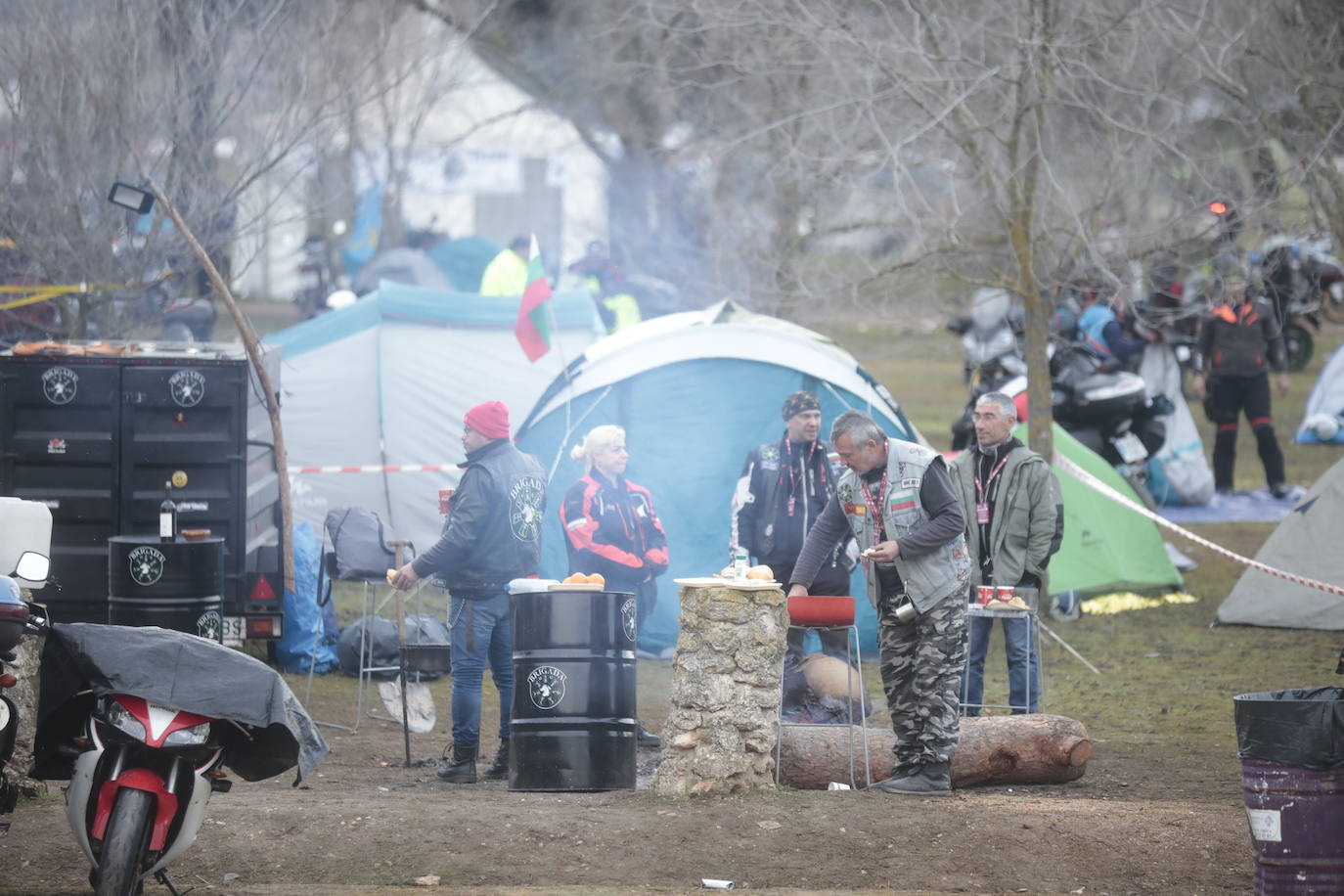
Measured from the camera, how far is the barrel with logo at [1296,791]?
5543mm

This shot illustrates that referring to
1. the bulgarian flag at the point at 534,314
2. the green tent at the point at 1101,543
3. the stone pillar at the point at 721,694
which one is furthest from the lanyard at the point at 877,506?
the green tent at the point at 1101,543

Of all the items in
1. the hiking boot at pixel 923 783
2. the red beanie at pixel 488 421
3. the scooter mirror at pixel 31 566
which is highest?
the red beanie at pixel 488 421

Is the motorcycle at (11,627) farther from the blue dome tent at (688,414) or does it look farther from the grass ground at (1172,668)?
the blue dome tent at (688,414)

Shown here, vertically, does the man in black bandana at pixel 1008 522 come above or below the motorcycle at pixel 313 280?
below

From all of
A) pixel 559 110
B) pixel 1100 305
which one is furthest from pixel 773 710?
pixel 559 110

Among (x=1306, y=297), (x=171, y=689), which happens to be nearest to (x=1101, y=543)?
(x=171, y=689)

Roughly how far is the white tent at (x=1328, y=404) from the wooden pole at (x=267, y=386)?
40.6ft

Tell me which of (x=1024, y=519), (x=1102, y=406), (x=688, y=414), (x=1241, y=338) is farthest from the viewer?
(x=1241, y=338)

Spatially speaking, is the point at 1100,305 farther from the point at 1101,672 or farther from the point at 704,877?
the point at 704,877

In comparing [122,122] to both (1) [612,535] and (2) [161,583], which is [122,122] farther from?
(1) [612,535]

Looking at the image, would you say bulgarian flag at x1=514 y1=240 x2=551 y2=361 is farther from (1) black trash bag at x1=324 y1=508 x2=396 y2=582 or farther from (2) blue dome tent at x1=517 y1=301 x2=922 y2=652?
(1) black trash bag at x1=324 y1=508 x2=396 y2=582

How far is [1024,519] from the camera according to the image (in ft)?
29.9

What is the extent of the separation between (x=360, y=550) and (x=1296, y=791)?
5.28 metres

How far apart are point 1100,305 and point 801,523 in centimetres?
887
